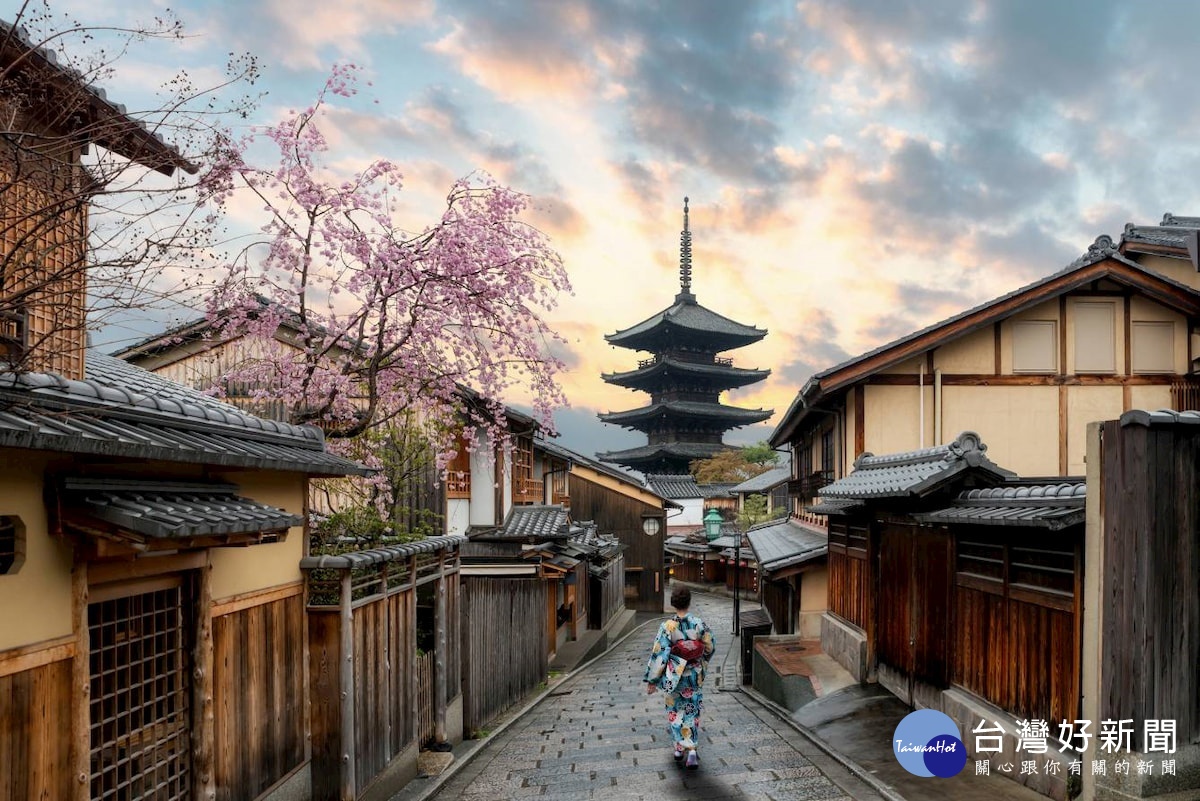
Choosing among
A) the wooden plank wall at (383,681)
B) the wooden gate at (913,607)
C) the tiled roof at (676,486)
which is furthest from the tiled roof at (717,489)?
the wooden plank wall at (383,681)

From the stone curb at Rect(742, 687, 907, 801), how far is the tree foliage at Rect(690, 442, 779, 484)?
4334 centimetres

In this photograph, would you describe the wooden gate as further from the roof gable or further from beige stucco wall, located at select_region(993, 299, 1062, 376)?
beige stucco wall, located at select_region(993, 299, 1062, 376)

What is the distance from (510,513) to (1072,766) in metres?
16.7

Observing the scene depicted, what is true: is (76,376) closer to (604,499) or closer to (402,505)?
(402,505)

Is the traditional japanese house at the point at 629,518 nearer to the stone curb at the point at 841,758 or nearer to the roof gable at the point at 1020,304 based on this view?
the roof gable at the point at 1020,304

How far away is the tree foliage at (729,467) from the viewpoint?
184 feet

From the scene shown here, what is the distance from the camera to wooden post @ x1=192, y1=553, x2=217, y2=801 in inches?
227

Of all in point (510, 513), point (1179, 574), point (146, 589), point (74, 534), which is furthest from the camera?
point (510, 513)

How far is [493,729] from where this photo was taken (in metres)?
12.4

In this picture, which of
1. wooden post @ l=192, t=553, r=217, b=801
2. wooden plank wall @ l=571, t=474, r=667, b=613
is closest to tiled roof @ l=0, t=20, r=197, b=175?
wooden post @ l=192, t=553, r=217, b=801

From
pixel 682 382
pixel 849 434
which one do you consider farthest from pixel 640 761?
pixel 682 382

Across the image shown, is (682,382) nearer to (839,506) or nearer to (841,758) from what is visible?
(839,506)

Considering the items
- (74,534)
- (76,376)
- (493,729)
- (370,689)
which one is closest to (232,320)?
(76,376)

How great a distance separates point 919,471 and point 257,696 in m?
8.21
